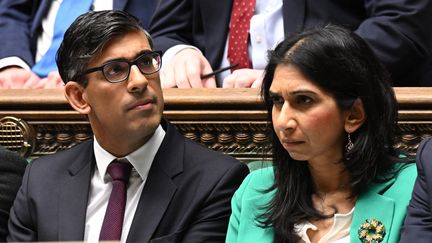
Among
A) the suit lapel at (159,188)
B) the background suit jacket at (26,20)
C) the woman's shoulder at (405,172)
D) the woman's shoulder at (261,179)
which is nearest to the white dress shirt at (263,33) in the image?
the background suit jacket at (26,20)

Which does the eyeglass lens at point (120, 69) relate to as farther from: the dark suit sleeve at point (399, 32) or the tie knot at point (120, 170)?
the dark suit sleeve at point (399, 32)

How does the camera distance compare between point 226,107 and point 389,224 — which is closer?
point 389,224

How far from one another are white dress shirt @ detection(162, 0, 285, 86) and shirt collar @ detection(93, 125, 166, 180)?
367 mm

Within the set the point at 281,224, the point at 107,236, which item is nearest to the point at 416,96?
the point at 281,224

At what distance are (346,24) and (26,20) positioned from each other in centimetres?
81

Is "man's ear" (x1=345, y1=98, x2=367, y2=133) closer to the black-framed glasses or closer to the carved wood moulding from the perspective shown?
the carved wood moulding

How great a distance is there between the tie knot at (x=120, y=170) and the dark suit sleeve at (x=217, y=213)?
0.48 ft

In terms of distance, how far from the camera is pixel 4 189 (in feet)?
6.37

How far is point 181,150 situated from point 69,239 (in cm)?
24

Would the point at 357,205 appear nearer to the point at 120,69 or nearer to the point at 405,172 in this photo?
the point at 405,172

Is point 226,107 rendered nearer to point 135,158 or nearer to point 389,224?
point 135,158

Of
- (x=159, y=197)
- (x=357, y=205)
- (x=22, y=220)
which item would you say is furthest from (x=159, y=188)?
(x=357, y=205)

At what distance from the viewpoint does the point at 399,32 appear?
2018 millimetres

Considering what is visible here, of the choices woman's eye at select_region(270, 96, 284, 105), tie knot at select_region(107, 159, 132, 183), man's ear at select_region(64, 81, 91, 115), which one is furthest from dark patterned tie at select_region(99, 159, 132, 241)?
woman's eye at select_region(270, 96, 284, 105)
